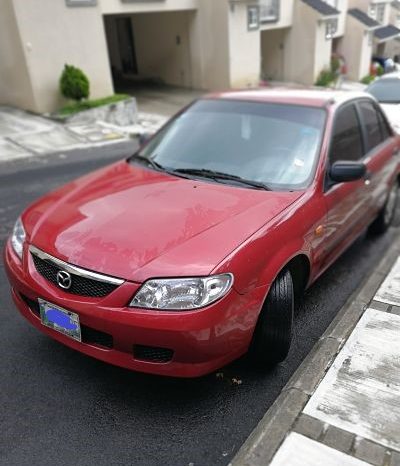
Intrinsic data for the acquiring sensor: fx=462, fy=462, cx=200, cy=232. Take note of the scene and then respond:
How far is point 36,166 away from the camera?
7.93 m

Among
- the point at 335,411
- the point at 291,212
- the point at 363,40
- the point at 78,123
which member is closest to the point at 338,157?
the point at 291,212

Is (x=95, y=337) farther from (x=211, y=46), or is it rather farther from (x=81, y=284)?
(x=211, y=46)

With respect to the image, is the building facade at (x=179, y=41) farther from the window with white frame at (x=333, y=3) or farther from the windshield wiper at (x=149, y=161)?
the windshield wiper at (x=149, y=161)

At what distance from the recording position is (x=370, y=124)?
429 cm

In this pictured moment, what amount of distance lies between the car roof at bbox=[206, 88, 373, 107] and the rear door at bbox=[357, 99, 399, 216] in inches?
11.8

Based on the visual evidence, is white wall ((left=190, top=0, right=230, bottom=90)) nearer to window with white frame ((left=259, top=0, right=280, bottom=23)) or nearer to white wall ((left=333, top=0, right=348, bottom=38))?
window with white frame ((left=259, top=0, right=280, bottom=23))

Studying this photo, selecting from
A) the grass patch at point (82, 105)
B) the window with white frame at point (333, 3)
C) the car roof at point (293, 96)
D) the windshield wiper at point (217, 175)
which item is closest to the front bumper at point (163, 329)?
the windshield wiper at point (217, 175)

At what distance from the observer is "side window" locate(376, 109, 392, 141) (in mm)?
4602

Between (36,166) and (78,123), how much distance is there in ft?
12.0

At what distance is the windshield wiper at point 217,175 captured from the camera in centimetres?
311

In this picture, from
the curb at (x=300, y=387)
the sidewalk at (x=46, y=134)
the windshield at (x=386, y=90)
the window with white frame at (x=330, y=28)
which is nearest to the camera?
the curb at (x=300, y=387)

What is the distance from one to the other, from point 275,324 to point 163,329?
2.49ft

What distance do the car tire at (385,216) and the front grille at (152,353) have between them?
3.36 m

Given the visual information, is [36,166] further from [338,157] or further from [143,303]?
[143,303]
